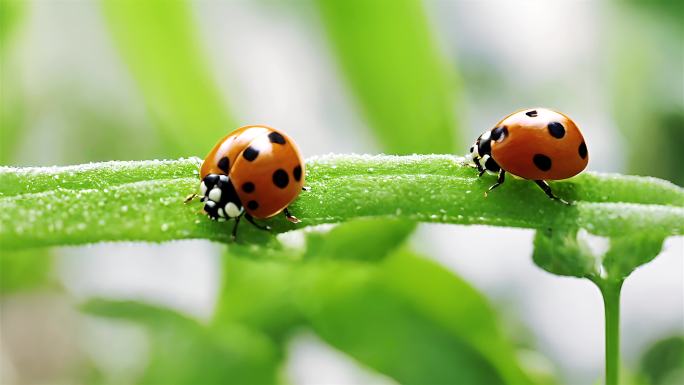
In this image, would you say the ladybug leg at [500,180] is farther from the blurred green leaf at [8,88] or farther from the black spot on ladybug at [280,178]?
the blurred green leaf at [8,88]

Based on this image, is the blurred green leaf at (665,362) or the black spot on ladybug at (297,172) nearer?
the black spot on ladybug at (297,172)

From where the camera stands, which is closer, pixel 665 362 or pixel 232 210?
pixel 232 210

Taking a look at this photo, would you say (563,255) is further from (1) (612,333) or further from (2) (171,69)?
(2) (171,69)

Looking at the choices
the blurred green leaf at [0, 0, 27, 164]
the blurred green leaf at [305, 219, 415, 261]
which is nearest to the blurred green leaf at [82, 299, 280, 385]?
the blurred green leaf at [305, 219, 415, 261]

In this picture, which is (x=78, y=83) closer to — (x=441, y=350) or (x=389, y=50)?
(x=389, y=50)

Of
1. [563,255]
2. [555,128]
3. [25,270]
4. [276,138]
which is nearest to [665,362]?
[555,128]

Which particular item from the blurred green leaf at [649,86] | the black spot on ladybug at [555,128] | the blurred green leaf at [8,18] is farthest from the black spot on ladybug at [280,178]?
the blurred green leaf at [649,86]
